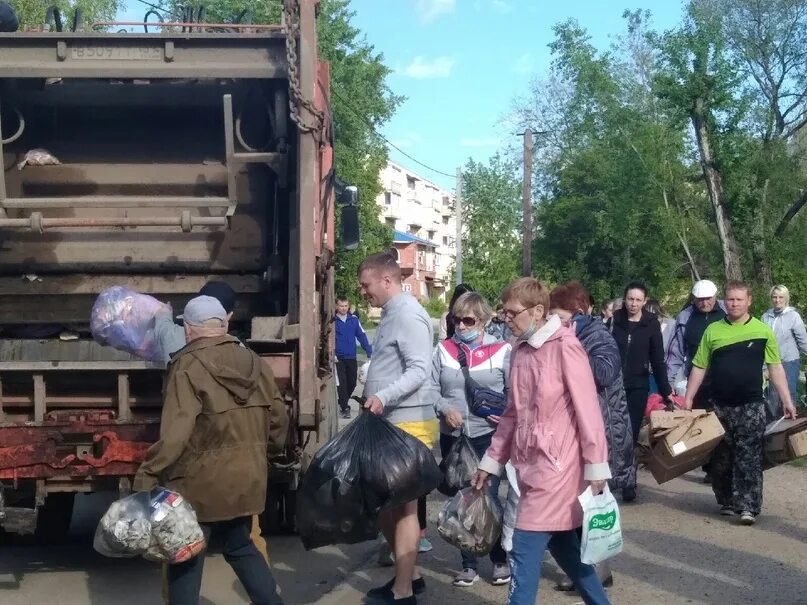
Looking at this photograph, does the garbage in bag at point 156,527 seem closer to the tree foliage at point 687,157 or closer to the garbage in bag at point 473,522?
the garbage in bag at point 473,522

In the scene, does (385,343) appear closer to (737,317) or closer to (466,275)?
(737,317)

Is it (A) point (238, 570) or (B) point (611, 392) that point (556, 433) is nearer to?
(A) point (238, 570)

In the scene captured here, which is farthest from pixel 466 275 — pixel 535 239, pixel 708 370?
pixel 708 370

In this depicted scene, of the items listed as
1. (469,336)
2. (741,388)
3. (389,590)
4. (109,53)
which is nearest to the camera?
(389,590)

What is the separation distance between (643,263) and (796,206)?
774 cm

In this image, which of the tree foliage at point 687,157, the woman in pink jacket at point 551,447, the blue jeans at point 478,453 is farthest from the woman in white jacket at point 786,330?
the tree foliage at point 687,157

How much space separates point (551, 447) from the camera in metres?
4.24

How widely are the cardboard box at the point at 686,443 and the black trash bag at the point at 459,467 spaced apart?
6.59 ft

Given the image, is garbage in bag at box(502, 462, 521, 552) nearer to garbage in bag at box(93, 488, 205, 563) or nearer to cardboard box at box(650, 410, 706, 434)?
garbage in bag at box(93, 488, 205, 563)

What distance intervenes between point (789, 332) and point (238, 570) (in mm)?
6798

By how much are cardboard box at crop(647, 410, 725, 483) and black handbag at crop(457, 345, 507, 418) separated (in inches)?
73.5

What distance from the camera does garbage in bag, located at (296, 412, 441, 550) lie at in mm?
4965

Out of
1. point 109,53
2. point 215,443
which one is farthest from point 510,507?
point 109,53

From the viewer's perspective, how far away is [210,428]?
443 cm
